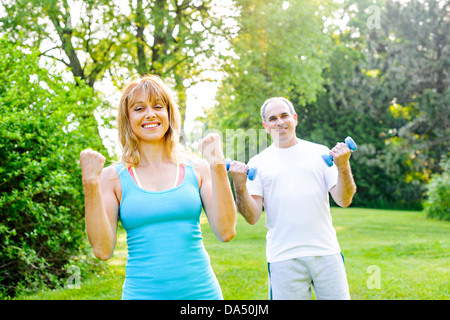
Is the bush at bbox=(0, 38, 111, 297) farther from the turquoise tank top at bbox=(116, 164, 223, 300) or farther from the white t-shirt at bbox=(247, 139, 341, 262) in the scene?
the turquoise tank top at bbox=(116, 164, 223, 300)

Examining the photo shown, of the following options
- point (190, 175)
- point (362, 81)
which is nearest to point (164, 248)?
point (190, 175)

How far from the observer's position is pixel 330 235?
129 inches

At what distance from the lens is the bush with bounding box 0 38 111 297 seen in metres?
6.04

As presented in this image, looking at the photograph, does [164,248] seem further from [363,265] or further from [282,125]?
[363,265]

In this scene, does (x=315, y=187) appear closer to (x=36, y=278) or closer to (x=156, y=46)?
(x=36, y=278)

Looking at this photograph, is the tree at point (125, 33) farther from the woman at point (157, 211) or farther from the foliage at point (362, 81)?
the woman at point (157, 211)

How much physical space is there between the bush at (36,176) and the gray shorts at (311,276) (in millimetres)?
3680

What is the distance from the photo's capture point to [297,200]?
3.28 m

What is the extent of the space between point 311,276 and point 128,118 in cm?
167

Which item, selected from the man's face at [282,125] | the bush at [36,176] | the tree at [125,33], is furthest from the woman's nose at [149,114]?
the tree at [125,33]

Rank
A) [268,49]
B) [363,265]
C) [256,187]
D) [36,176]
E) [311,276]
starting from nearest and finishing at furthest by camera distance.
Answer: [311,276], [256,187], [36,176], [363,265], [268,49]

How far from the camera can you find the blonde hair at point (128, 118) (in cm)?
230

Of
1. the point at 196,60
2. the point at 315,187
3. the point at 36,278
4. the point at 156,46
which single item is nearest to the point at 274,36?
the point at 196,60

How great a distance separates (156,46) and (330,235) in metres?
14.4
